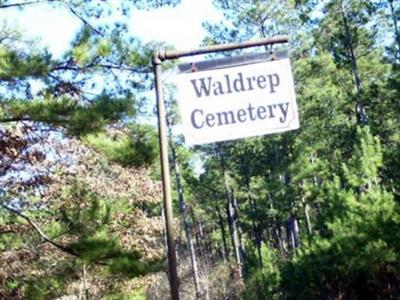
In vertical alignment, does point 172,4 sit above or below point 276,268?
above

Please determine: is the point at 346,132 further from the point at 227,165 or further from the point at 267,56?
the point at 267,56

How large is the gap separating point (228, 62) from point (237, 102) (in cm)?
23

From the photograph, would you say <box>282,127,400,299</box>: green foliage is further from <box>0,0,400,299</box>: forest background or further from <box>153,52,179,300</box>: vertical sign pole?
<box>153,52,179,300</box>: vertical sign pole

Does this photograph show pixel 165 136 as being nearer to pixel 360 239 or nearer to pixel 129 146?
pixel 129 146

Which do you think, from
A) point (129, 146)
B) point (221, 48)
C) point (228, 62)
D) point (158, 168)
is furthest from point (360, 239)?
point (228, 62)

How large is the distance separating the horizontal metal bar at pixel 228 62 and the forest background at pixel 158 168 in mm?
271

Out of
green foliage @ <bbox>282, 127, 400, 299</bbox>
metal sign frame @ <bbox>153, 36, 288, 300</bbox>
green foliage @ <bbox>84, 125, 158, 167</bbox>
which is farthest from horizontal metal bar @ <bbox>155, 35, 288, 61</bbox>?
green foliage @ <bbox>282, 127, 400, 299</bbox>

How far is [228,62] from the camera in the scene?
124 inches

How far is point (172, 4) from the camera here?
880cm

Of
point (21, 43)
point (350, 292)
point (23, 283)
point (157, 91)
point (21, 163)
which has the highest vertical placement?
point (21, 43)

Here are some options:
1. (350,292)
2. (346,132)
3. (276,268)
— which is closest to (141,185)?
(350,292)

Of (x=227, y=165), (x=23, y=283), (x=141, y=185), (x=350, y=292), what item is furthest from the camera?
(x=227, y=165)

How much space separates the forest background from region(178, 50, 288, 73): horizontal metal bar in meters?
0.27

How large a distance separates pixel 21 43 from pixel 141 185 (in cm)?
793
